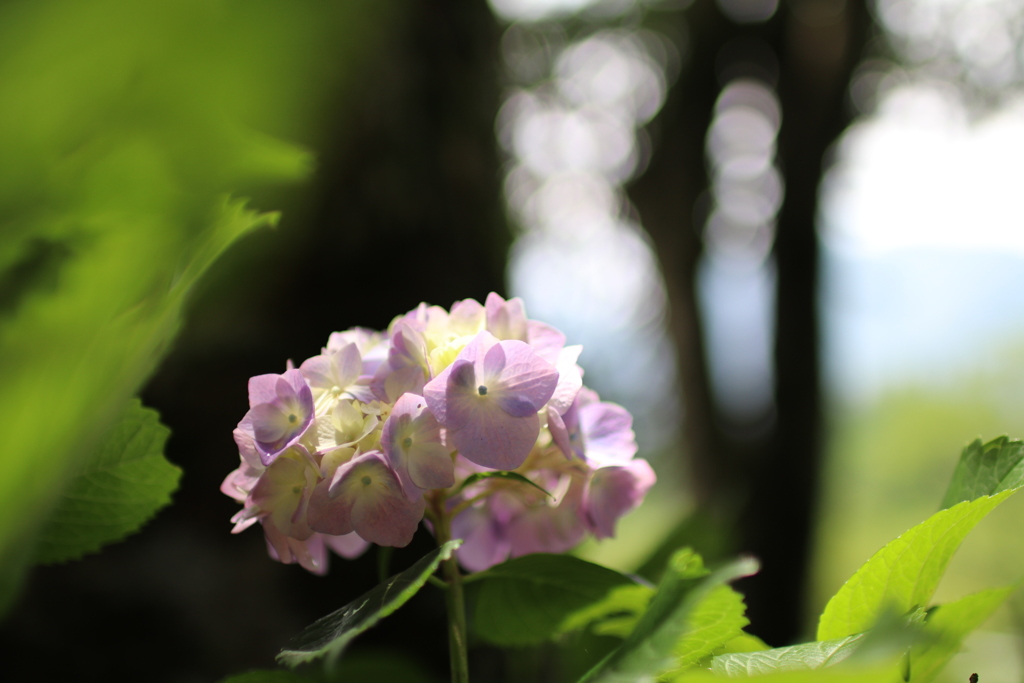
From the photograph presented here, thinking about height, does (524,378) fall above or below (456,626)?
above

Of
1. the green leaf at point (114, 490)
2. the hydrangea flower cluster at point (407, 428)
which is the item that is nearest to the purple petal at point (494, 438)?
the hydrangea flower cluster at point (407, 428)

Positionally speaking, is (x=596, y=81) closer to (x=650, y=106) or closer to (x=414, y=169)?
(x=650, y=106)

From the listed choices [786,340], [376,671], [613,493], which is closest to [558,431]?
[613,493]

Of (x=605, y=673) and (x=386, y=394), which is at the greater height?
(x=386, y=394)

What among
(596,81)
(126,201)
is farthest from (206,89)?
(596,81)

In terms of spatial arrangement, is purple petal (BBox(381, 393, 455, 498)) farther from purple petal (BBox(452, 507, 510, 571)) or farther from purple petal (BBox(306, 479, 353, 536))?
purple petal (BBox(452, 507, 510, 571))

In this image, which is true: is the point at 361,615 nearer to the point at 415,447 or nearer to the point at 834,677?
the point at 415,447
